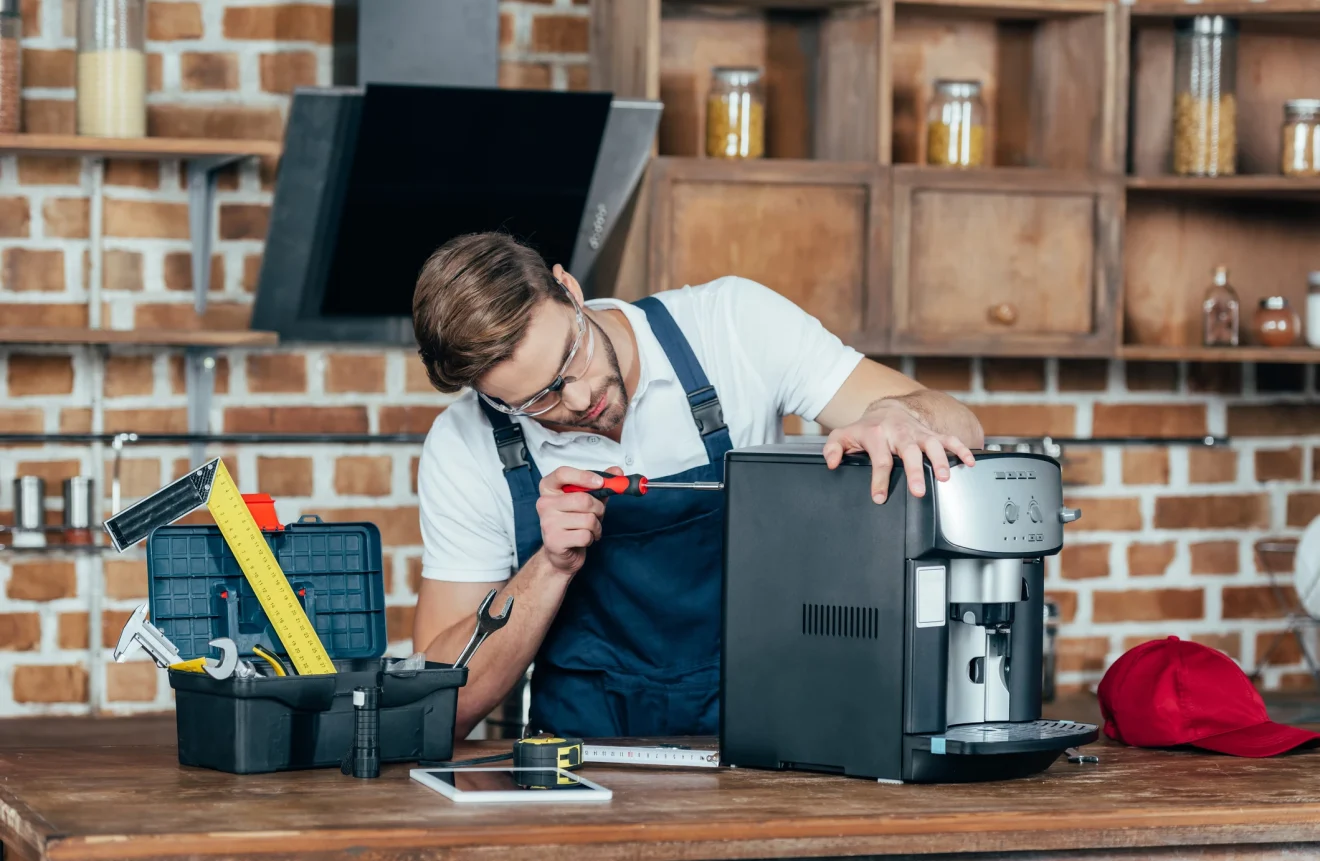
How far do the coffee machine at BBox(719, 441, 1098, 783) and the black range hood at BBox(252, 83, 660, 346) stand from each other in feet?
4.01

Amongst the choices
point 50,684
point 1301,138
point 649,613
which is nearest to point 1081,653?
point 1301,138

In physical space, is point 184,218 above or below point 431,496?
above

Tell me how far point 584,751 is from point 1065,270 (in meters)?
1.66

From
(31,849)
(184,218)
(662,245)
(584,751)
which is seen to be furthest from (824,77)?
(31,849)

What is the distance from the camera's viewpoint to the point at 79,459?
291cm

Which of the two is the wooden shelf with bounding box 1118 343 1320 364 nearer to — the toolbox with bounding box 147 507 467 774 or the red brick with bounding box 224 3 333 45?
the red brick with bounding box 224 3 333 45

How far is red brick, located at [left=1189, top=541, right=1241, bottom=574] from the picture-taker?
10.9 ft

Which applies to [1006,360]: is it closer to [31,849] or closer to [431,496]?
[431,496]

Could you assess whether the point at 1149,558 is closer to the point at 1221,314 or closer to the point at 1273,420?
the point at 1273,420

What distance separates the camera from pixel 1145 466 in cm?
332

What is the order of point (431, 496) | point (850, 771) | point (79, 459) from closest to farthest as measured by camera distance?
point (850, 771) < point (431, 496) < point (79, 459)

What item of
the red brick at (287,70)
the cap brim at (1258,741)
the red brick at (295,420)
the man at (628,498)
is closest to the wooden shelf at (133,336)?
the red brick at (295,420)

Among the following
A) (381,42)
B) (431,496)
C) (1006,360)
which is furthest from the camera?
(1006,360)

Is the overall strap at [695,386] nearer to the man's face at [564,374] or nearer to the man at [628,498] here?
the man at [628,498]
